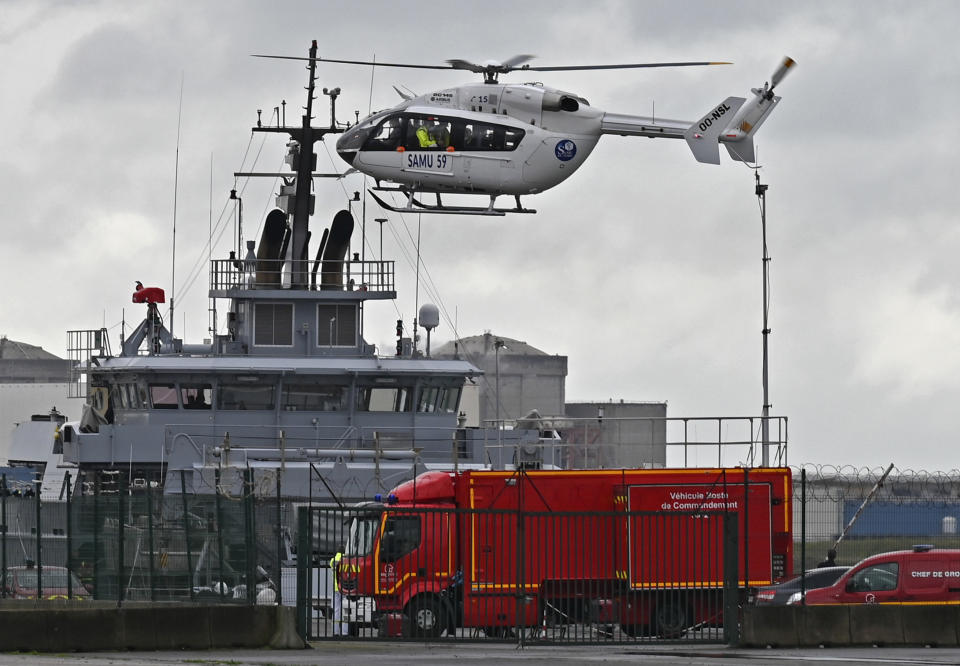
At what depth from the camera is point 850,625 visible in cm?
2294

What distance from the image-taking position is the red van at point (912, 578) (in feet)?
88.5

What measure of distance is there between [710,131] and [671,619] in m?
23.3

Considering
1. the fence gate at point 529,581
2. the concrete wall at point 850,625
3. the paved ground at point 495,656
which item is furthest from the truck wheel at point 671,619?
the concrete wall at point 850,625

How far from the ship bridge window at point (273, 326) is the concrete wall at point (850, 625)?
2229cm

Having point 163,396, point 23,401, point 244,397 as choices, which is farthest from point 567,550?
point 23,401

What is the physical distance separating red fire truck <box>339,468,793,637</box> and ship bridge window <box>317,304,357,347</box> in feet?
49.0

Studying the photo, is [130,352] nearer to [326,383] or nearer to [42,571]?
[326,383]

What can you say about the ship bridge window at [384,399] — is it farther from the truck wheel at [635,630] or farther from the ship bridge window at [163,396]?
the truck wheel at [635,630]

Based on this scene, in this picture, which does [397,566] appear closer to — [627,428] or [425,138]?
[425,138]

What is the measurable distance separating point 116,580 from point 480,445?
806 inches

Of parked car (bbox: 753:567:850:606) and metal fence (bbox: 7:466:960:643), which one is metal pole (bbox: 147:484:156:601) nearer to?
metal fence (bbox: 7:466:960:643)

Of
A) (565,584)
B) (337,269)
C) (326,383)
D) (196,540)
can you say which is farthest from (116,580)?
(337,269)

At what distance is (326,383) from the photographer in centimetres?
4125

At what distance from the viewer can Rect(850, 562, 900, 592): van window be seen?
89.6 ft
